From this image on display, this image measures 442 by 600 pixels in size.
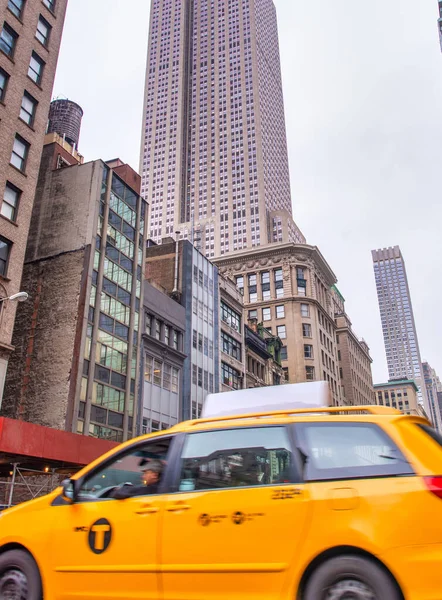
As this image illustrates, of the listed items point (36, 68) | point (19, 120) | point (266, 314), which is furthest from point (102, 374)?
point (266, 314)

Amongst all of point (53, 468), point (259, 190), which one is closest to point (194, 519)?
point (53, 468)

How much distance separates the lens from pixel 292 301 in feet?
277

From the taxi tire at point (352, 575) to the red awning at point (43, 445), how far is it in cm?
1578

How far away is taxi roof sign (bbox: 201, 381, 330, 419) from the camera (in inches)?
358

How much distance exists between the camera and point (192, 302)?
135 feet

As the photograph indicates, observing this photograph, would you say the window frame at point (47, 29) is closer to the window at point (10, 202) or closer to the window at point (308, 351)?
the window at point (10, 202)

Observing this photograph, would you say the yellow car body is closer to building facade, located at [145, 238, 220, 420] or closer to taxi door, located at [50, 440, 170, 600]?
taxi door, located at [50, 440, 170, 600]

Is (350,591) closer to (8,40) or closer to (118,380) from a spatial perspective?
(118,380)

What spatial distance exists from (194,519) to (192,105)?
195 m

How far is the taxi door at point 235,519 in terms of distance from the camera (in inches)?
178

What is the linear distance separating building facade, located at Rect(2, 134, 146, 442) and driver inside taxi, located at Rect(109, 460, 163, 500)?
72.2 feet

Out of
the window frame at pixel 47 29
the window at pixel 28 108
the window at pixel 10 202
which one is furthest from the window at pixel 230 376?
the window frame at pixel 47 29

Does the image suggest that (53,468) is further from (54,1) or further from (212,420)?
A: (54,1)

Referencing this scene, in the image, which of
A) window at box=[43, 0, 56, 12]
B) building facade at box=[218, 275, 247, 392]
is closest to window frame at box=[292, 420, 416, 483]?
window at box=[43, 0, 56, 12]
